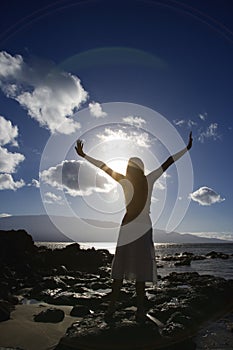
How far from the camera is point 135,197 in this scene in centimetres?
538

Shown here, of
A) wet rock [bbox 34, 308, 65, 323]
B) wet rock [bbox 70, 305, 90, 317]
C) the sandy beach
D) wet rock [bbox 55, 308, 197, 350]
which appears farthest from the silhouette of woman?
wet rock [bbox 70, 305, 90, 317]

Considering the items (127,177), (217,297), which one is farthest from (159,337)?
(217,297)

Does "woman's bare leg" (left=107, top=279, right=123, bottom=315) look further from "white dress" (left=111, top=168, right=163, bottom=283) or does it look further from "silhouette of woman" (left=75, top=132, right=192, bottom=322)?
"white dress" (left=111, top=168, right=163, bottom=283)

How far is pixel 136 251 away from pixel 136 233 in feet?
0.95

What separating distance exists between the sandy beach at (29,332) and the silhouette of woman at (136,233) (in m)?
0.91

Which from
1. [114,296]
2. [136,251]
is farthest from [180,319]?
[136,251]

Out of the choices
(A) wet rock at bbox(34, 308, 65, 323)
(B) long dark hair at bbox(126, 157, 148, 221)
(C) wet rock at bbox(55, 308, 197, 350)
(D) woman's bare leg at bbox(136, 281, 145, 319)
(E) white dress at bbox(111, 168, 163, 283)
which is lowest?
(A) wet rock at bbox(34, 308, 65, 323)

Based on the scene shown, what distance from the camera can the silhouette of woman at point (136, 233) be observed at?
509 cm

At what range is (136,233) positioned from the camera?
17.1 ft

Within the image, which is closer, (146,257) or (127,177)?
(146,257)

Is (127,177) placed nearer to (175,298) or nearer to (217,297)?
(175,298)

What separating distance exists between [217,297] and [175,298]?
4.21 ft

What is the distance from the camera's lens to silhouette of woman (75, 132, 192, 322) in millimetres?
5090

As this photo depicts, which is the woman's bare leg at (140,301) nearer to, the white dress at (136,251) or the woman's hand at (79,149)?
the white dress at (136,251)
